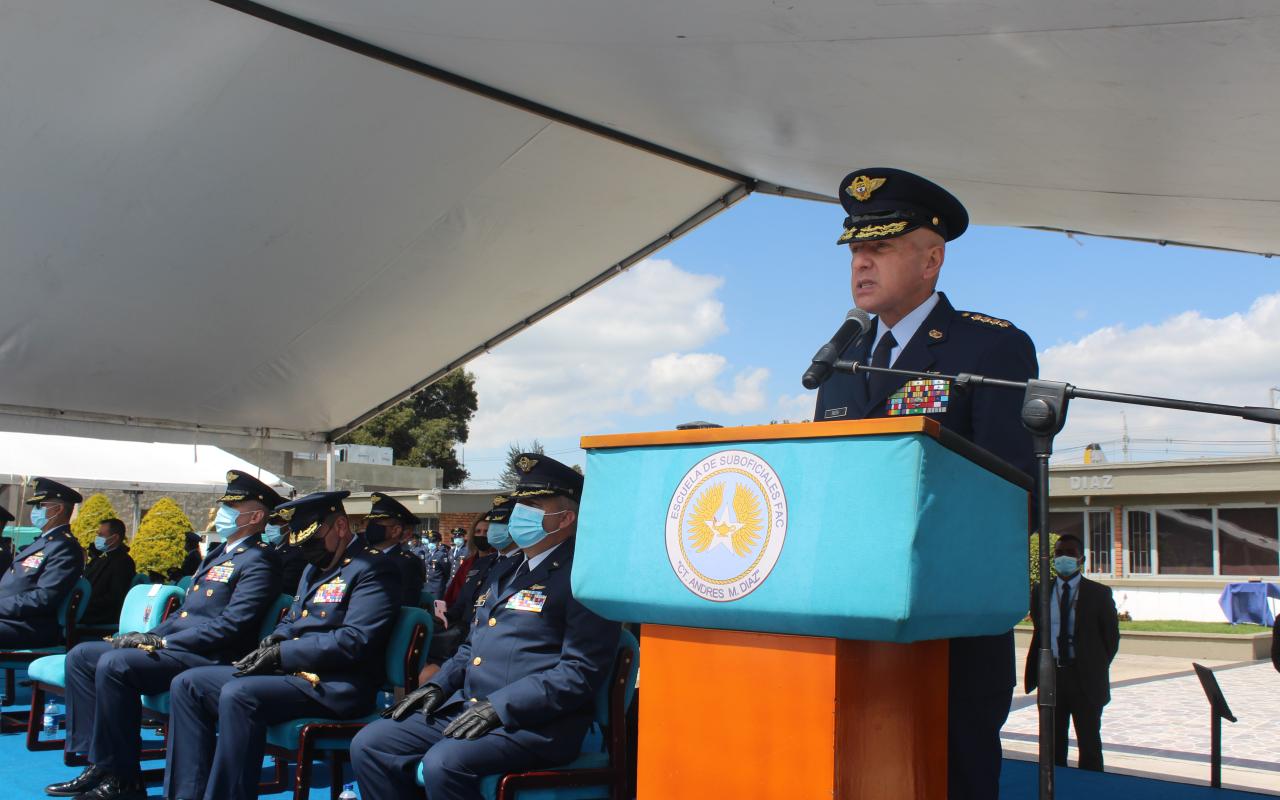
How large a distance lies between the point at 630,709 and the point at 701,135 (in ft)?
9.87

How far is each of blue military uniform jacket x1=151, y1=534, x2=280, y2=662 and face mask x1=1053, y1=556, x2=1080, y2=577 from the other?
191 inches

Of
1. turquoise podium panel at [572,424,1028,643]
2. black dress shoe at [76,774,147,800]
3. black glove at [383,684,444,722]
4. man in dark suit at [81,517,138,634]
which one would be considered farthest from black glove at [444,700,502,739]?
man in dark suit at [81,517,138,634]

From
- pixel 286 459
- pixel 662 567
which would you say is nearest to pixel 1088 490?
pixel 286 459

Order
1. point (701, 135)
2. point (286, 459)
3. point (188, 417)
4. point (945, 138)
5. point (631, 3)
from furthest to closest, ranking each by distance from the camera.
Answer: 1. point (286, 459)
2. point (188, 417)
3. point (701, 135)
4. point (945, 138)
5. point (631, 3)

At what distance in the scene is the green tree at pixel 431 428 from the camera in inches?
1559

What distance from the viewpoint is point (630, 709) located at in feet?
12.7

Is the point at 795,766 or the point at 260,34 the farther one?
the point at 260,34

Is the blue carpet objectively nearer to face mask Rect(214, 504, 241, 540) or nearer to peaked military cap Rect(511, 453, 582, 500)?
peaked military cap Rect(511, 453, 582, 500)

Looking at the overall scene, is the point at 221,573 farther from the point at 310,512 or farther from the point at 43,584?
the point at 43,584

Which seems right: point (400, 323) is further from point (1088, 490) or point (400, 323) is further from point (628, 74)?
point (1088, 490)

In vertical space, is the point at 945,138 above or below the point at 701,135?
below

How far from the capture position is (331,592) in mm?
4766

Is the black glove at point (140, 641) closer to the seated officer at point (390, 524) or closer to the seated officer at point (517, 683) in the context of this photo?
the seated officer at point (390, 524)

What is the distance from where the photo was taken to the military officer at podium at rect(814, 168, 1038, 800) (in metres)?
2.01
